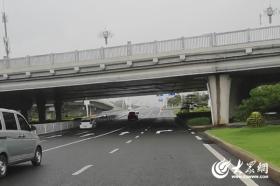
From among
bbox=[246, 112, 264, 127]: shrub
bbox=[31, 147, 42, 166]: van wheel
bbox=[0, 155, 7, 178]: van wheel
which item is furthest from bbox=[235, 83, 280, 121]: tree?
bbox=[0, 155, 7, 178]: van wheel

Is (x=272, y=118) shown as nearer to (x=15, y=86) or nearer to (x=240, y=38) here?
(x=240, y=38)

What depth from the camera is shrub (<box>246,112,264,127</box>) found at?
29398 mm

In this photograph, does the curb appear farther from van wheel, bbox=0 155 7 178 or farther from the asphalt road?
van wheel, bbox=0 155 7 178

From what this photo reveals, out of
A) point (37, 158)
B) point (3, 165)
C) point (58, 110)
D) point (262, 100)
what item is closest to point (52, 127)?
point (58, 110)

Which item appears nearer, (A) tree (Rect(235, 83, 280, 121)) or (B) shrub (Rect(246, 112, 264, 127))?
(A) tree (Rect(235, 83, 280, 121))

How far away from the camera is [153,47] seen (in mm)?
39500

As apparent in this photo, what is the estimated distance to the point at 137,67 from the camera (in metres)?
40.0

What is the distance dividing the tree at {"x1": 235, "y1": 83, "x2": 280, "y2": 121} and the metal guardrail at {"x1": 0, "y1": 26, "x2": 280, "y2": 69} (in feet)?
28.7

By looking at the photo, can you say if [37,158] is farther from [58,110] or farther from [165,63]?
[58,110]

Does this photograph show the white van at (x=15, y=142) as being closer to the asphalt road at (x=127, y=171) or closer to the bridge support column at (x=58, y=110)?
the asphalt road at (x=127, y=171)

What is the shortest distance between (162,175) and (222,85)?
91.6ft

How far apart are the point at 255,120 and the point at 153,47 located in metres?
12.6

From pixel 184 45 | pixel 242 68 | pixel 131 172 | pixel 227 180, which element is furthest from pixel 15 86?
pixel 227 180

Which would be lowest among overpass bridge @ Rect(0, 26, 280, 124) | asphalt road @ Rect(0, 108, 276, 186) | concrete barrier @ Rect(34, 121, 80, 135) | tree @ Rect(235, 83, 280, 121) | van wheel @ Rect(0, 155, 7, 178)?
concrete barrier @ Rect(34, 121, 80, 135)
